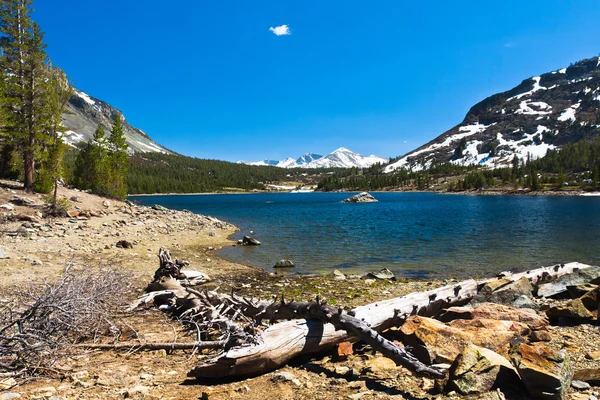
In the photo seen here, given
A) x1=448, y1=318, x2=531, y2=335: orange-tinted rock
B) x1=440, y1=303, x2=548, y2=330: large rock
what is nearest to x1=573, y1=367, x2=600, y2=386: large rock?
x1=448, y1=318, x2=531, y2=335: orange-tinted rock

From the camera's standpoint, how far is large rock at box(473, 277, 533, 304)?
12.0 meters

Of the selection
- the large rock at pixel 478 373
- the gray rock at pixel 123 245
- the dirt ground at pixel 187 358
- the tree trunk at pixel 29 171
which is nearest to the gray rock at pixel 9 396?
the dirt ground at pixel 187 358

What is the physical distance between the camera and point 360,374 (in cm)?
700

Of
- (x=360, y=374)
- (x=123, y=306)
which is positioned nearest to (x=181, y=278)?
(x=123, y=306)

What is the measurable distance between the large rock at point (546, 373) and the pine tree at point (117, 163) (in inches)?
2368

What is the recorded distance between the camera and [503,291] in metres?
12.3

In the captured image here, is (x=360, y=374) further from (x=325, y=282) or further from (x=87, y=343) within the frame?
(x=325, y=282)

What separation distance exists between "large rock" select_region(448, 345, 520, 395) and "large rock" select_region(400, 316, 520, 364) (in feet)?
3.66

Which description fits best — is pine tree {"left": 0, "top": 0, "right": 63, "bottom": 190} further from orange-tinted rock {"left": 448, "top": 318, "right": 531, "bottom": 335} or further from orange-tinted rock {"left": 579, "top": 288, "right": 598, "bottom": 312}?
orange-tinted rock {"left": 579, "top": 288, "right": 598, "bottom": 312}

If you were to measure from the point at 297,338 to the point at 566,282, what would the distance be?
11.7 m

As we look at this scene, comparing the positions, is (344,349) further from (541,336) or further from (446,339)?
(541,336)

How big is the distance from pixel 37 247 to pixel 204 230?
21412mm

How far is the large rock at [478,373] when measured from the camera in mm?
5781

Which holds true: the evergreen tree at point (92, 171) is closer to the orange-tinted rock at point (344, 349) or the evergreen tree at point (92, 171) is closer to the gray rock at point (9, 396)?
the gray rock at point (9, 396)
